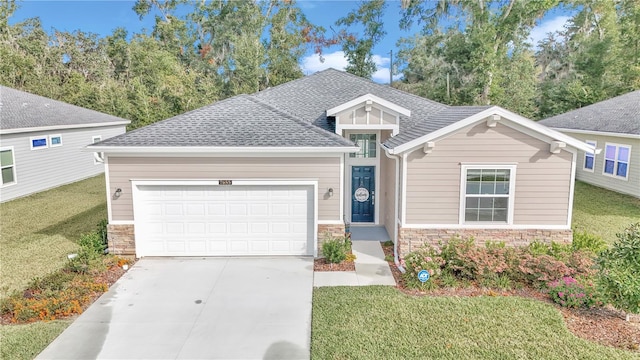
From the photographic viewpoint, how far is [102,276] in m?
9.51

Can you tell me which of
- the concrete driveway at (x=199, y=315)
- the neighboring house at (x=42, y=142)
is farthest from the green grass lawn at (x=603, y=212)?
the neighboring house at (x=42, y=142)

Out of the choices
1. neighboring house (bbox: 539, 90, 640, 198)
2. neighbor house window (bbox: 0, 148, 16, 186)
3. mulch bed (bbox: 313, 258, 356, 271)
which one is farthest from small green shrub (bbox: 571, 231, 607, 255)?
neighbor house window (bbox: 0, 148, 16, 186)

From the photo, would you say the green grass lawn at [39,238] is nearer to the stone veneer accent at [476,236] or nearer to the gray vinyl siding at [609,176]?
the stone veneer accent at [476,236]

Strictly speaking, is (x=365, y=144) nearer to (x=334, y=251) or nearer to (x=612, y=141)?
(x=334, y=251)

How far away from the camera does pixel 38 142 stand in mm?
18922

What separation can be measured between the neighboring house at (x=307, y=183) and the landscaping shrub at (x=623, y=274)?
9.36 feet

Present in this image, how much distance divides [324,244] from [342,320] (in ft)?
10.5

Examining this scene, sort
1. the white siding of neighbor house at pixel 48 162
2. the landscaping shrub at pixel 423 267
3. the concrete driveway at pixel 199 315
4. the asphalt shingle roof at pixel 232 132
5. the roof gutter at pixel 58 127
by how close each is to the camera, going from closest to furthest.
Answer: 1. the concrete driveway at pixel 199 315
2. the landscaping shrub at pixel 423 267
3. the asphalt shingle roof at pixel 232 132
4. the roof gutter at pixel 58 127
5. the white siding of neighbor house at pixel 48 162

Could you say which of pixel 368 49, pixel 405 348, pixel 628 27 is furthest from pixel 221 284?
pixel 628 27

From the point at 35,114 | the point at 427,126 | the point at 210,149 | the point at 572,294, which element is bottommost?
the point at 572,294

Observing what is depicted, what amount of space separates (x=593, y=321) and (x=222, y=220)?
327 inches

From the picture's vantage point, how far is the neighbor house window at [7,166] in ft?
55.3

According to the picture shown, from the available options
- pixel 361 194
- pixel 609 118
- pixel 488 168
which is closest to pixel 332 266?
pixel 361 194

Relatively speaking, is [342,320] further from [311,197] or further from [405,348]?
[311,197]
